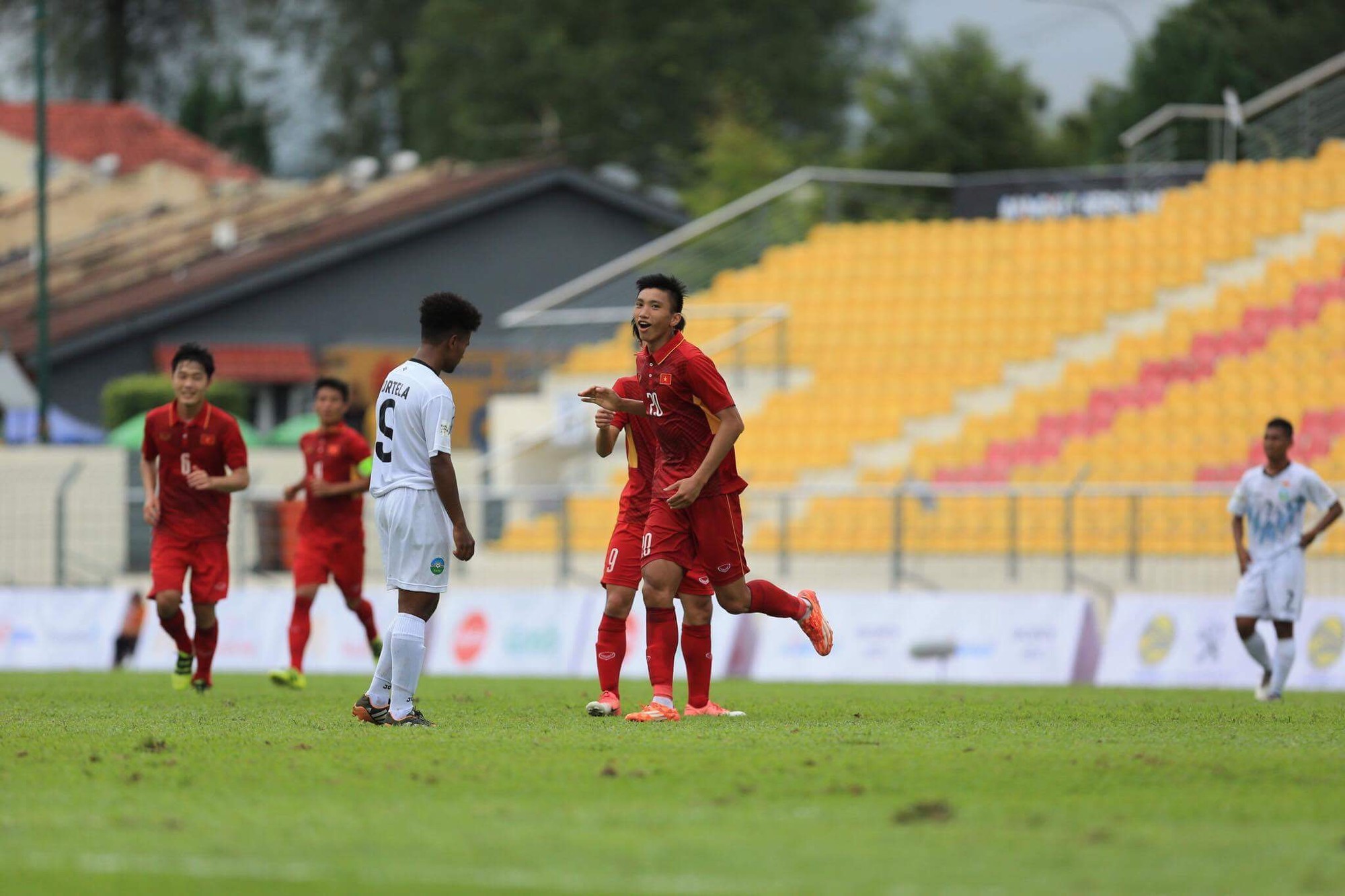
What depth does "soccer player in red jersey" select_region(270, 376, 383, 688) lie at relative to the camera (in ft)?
49.0

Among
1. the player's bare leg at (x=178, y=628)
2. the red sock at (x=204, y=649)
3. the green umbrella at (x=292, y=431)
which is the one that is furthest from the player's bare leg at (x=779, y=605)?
the green umbrella at (x=292, y=431)

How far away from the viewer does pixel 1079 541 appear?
21516mm

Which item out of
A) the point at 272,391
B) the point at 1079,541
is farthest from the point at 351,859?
the point at 272,391

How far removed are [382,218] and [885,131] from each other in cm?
1371

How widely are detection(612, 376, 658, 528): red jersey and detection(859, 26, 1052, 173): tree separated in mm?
38333

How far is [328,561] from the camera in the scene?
14992 mm

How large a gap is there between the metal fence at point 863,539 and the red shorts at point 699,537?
37.8 feet

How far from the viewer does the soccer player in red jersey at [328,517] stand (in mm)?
14930

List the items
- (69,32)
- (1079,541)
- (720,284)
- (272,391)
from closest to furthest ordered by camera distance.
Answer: (1079,541), (720,284), (272,391), (69,32)

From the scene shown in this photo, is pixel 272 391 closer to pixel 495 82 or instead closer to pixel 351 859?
pixel 495 82

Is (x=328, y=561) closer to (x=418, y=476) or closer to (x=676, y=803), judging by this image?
(x=418, y=476)

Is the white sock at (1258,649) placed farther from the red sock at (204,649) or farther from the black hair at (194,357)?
the black hair at (194,357)

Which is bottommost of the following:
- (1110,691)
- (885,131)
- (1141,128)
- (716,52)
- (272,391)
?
(1110,691)

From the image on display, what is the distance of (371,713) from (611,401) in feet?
7.17
